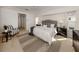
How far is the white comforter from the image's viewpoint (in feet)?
7.03

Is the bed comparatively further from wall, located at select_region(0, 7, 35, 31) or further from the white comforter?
wall, located at select_region(0, 7, 35, 31)

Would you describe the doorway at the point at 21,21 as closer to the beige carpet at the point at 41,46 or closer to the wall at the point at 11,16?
the wall at the point at 11,16

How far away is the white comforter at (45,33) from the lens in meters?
2.14

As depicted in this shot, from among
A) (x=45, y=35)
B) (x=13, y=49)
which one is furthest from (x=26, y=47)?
(x=45, y=35)

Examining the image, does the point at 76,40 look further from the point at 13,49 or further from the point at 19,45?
the point at 13,49

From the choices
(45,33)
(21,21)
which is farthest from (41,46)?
(21,21)

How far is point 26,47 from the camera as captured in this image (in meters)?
2.11

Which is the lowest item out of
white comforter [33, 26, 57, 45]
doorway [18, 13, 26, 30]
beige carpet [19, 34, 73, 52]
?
beige carpet [19, 34, 73, 52]

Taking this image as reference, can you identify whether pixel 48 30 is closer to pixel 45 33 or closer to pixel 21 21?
pixel 45 33

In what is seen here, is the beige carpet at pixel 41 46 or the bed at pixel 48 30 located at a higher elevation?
the bed at pixel 48 30

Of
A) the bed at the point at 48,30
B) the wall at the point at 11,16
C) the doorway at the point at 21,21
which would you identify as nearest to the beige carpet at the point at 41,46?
the bed at the point at 48,30

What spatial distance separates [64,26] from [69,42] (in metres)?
0.38

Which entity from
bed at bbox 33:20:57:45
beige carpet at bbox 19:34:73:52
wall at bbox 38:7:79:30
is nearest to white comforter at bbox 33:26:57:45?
bed at bbox 33:20:57:45
